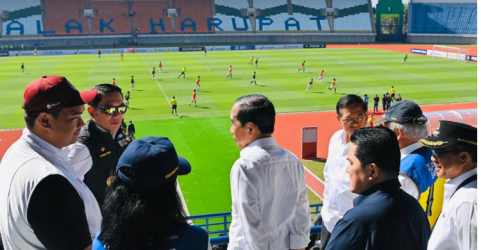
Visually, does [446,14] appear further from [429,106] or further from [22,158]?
[22,158]

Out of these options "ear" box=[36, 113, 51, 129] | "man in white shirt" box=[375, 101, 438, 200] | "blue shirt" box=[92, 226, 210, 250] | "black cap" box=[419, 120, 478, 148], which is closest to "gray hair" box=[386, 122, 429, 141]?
"man in white shirt" box=[375, 101, 438, 200]

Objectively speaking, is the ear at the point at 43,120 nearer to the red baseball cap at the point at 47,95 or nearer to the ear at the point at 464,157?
the red baseball cap at the point at 47,95

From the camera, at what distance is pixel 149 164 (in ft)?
8.25

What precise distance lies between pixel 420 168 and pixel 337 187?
966 mm

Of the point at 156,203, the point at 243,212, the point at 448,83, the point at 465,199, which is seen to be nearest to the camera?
the point at 156,203

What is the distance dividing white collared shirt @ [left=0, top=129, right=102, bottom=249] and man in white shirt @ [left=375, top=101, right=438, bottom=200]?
293 centimetres

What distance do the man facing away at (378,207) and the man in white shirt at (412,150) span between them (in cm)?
101

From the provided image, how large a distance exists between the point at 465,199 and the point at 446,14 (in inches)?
3297

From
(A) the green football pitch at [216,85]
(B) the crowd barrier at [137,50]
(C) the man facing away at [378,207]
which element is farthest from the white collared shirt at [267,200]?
(B) the crowd barrier at [137,50]

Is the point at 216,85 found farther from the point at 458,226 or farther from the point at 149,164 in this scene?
the point at 149,164

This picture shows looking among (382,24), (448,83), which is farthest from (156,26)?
(448,83)

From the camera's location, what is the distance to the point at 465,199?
10.4 ft

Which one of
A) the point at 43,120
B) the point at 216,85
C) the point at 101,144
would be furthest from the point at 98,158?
the point at 216,85

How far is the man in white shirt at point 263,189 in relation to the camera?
3.82 meters
